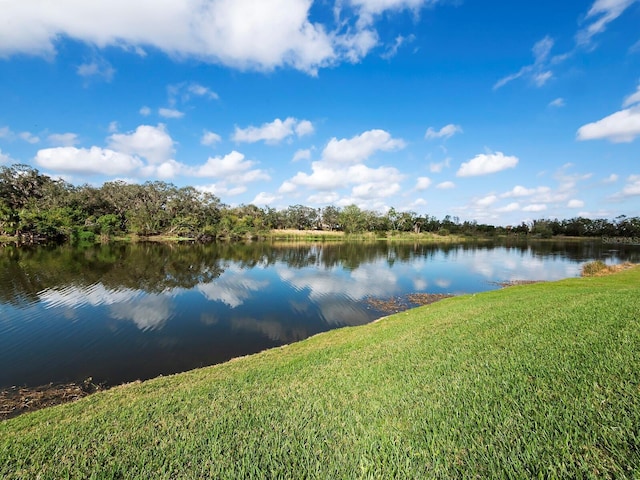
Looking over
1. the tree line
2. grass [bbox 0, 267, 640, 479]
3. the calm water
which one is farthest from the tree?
grass [bbox 0, 267, 640, 479]

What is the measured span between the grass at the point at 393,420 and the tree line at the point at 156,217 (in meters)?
69.3

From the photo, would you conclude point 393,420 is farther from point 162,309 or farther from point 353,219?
point 353,219

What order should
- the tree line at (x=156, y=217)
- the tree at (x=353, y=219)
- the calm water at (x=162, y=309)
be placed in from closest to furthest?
the calm water at (x=162, y=309), the tree line at (x=156, y=217), the tree at (x=353, y=219)

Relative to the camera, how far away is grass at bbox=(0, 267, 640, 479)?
9.66ft

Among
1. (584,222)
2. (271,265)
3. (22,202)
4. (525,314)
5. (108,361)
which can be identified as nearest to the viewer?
(525,314)

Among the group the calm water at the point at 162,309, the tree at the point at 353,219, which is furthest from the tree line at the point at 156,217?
the calm water at the point at 162,309

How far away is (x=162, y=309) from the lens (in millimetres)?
16484

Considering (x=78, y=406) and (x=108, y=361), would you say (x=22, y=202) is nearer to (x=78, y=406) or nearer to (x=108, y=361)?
(x=108, y=361)

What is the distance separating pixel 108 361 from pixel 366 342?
9426mm

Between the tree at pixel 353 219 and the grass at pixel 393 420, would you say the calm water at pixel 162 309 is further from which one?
the tree at pixel 353 219

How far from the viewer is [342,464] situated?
3.16 metres

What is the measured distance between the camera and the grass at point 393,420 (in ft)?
9.66

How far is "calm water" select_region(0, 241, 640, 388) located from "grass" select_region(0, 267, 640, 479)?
4.87 m

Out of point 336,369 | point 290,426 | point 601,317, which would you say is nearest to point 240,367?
point 336,369
